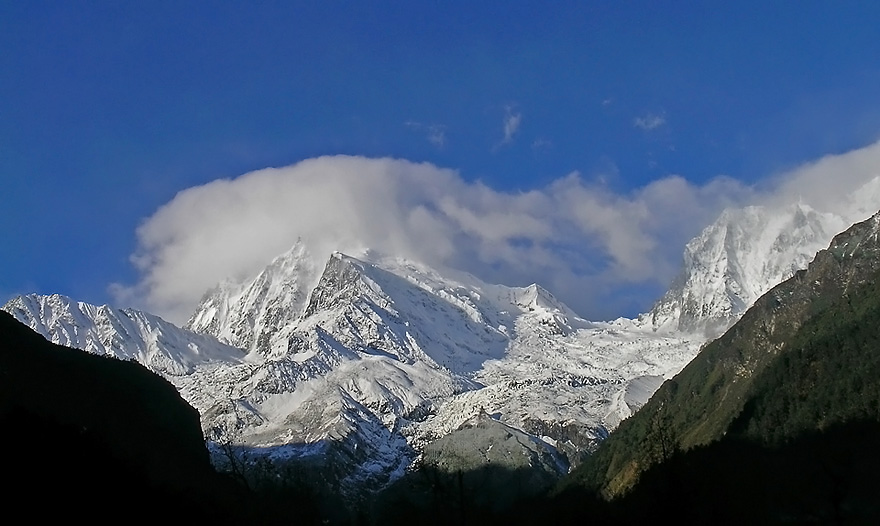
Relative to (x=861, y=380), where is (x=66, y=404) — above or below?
above

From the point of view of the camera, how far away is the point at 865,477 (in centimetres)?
13450

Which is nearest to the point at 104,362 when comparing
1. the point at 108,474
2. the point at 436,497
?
the point at 436,497

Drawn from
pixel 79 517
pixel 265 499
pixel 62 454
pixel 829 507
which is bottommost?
pixel 829 507

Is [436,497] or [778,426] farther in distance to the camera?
[778,426]

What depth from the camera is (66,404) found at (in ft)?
352

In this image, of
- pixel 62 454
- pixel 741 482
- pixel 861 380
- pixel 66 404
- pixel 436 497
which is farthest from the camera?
pixel 861 380

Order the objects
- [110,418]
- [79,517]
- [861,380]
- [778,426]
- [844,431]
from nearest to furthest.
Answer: [79,517], [110,418], [844,431], [861,380], [778,426]

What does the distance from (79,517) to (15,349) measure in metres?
73.3

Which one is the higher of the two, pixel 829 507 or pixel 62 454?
pixel 62 454

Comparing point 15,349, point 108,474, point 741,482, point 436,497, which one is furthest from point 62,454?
point 741,482

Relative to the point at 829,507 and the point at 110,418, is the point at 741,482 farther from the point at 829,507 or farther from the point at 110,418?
the point at 110,418

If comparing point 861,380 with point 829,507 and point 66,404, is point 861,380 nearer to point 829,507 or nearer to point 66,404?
point 829,507

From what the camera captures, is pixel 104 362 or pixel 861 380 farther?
pixel 861 380

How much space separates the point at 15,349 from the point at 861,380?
14916 centimetres
